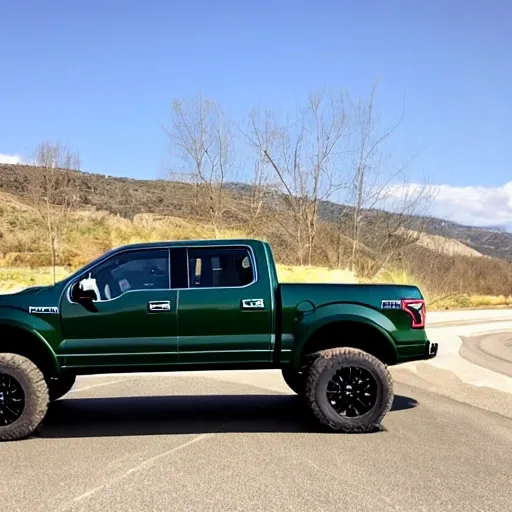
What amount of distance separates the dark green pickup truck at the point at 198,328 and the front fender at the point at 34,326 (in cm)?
1

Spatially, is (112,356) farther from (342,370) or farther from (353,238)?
(353,238)

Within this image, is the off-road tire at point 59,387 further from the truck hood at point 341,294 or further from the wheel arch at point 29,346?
the truck hood at point 341,294

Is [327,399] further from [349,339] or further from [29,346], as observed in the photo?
[29,346]

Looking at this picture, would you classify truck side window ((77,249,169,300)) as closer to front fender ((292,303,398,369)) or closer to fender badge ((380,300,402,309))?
front fender ((292,303,398,369))

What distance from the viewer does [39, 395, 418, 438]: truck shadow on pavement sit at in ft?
24.1

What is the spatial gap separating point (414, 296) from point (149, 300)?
2.81 m

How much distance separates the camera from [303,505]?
491 cm

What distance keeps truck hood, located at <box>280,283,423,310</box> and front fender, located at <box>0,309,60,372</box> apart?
2.40 m

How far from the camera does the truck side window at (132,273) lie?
7363 mm

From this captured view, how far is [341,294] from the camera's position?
739 cm

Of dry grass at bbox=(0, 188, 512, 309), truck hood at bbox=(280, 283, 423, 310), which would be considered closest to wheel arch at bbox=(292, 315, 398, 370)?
truck hood at bbox=(280, 283, 423, 310)

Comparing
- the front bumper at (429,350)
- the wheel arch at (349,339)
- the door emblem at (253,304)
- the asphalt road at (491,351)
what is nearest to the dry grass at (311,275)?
the asphalt road at (491,351)

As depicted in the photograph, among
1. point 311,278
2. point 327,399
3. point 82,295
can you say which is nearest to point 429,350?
point 327,399

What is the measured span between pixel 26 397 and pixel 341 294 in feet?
11.0
